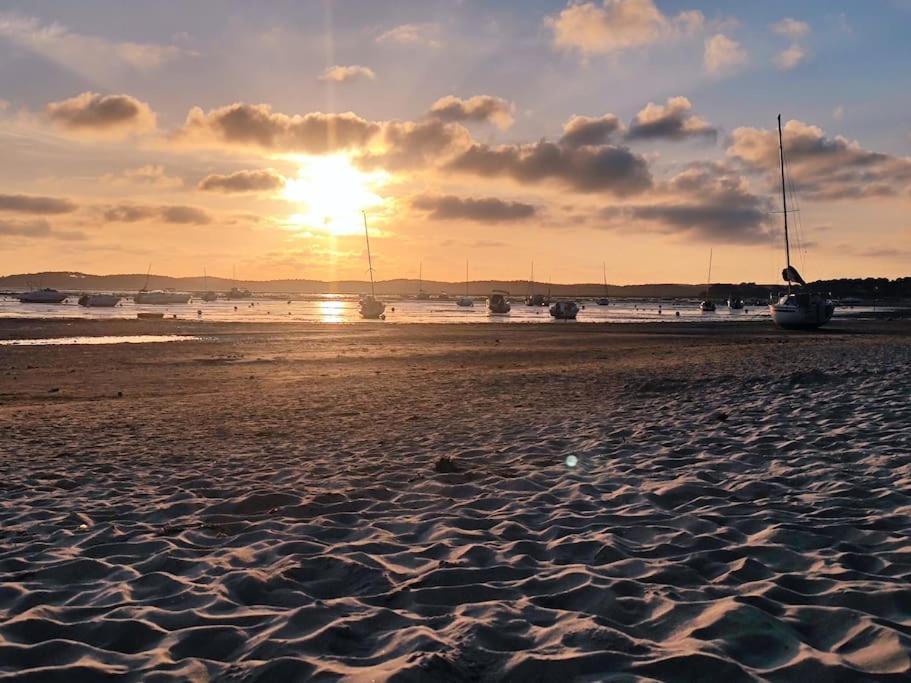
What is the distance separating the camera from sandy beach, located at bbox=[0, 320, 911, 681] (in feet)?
13.8

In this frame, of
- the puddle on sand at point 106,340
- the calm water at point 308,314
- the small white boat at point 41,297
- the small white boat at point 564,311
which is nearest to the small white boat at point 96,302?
the calm water at point 308,314

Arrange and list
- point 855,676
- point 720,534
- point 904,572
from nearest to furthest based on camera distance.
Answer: point 855,676, point 904,572, point 720,534

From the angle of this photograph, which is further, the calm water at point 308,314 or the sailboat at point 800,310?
the calm water at point 308,314

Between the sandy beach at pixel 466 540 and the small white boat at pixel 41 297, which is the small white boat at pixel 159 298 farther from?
the sandy beach at pixel 466 540

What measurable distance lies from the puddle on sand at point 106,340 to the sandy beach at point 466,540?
23367 mm

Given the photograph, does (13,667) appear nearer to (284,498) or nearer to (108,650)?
(108,650)

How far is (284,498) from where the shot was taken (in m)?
8.03

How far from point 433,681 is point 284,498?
15.1ft

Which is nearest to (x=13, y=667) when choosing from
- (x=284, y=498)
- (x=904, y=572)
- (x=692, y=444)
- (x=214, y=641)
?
(x=214, y=641)

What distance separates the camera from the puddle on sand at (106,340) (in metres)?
35.1

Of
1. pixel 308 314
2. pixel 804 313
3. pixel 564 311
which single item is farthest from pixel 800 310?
pixel 308 314

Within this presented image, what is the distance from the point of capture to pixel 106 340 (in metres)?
38.0

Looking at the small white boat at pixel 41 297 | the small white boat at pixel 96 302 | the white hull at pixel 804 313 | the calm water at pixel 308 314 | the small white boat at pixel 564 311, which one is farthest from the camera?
the small white boat at pixel 41 297

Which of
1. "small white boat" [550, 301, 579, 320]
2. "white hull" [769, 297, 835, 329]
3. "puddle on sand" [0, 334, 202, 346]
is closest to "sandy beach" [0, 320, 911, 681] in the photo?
"puddle on sand" [0, 334, 202, 346]
